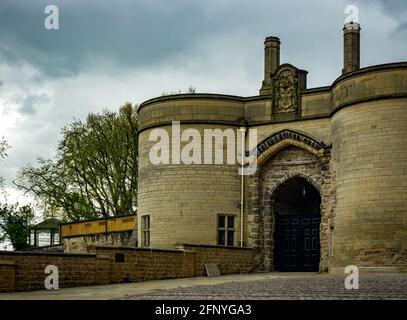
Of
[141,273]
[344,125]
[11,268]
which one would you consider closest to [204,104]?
[344,125]

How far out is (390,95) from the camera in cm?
2527

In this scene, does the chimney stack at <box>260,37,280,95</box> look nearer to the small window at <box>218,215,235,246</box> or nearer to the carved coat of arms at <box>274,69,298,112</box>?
the carved coat of arms at <box>274,69,298,112</box>

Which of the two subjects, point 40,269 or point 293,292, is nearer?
point 293,292

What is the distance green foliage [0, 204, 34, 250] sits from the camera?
45500mm

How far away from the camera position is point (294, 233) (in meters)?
30.1

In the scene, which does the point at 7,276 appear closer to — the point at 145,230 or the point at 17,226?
the point at 145,230

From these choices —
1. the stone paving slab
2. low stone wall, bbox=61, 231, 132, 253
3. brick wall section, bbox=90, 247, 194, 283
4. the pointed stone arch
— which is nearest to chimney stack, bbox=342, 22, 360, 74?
the pointed stone arch

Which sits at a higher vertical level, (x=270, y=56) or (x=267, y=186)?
(x=270, y=56)

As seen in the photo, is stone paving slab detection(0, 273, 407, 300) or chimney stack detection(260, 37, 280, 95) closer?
stone paving slab detection(0, 273, 407, 300)

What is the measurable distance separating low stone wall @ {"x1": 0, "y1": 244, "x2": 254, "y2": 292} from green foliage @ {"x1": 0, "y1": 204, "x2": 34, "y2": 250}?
20.6 meters

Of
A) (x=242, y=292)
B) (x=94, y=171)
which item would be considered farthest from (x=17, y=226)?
(x=242, y=292)

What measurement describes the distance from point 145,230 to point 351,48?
10244mm
